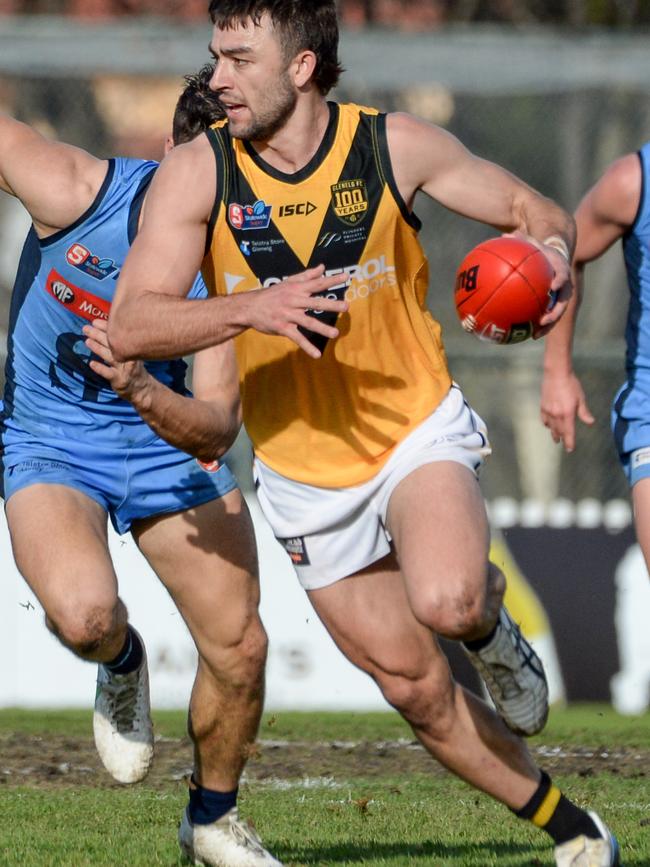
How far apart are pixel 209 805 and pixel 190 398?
4.82ft

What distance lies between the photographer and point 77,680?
1030 cm

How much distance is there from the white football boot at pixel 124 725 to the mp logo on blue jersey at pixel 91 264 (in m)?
1.45

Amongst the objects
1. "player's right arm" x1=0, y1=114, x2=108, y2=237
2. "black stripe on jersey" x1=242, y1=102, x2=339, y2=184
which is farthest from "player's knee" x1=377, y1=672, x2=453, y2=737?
"player's right arm" x1=0, y1=114, x2=108, y2=237

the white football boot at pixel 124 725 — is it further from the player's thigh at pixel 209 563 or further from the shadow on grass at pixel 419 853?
the shadow on grass at pixel 419 853

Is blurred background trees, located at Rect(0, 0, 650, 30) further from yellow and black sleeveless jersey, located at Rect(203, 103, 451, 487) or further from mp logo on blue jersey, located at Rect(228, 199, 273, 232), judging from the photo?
mp logo on blue jersey, located at Rect(228, 199, 273, 232)

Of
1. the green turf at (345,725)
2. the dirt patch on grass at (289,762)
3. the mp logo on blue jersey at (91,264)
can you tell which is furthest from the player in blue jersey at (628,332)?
the green turf at (345,725)

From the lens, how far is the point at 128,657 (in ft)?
19.9

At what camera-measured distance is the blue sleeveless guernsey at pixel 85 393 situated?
591 centimetres

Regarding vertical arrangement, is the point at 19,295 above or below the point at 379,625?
above

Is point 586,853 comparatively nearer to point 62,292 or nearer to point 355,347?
point 355,347

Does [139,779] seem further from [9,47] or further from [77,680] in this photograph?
[9,47]

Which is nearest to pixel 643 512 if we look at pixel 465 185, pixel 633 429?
pixel 633 429

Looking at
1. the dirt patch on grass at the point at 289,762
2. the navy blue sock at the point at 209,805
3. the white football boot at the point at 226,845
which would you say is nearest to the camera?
the white football boot at the point at 226,845

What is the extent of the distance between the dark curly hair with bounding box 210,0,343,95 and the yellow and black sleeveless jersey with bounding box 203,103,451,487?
15 cm
